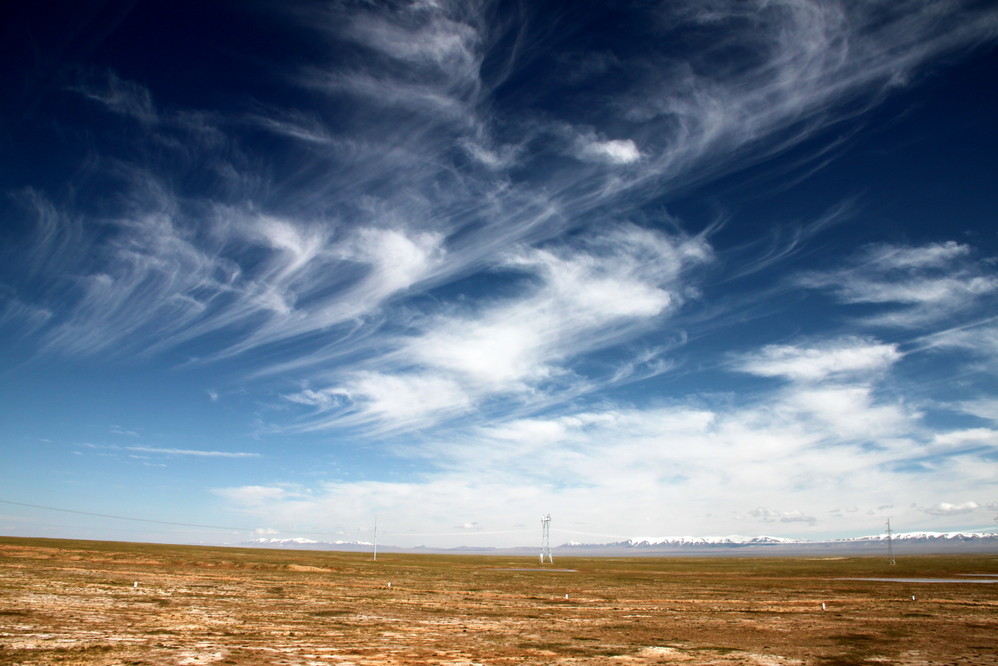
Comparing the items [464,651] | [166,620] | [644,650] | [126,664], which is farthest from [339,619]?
[644,650]

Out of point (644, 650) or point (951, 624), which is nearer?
point (644, 650)

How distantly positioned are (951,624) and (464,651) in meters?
36.3

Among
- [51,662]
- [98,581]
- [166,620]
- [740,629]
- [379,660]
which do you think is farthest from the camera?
[98,581]

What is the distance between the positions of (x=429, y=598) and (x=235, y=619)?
2166 cm

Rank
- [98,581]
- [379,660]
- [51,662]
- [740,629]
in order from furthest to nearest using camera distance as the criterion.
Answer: [98,581] < [740,629] < [379,660] < [51,662]

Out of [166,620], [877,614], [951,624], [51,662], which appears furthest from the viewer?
[877,614]

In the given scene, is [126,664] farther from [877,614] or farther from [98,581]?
[877,614]

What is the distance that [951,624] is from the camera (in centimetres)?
3888

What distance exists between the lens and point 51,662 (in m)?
21.2

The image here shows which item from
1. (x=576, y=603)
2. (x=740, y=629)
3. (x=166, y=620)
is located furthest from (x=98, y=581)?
(x=740, y=629)

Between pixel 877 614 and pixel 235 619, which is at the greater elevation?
pixel 235 619

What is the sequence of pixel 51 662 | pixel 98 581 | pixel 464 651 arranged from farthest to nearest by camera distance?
1. pixel 98 581
2. pixel 464 651
3. pixel 51 662

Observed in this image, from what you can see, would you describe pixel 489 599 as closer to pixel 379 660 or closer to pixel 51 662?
pixel 379 660

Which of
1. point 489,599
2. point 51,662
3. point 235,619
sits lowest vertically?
point 489,599
